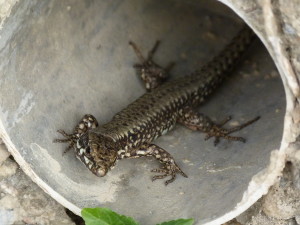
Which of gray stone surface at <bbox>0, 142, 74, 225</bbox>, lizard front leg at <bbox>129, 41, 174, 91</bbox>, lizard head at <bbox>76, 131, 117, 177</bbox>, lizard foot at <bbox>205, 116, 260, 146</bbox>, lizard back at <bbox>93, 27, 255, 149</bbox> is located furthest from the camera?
lizard front leg at <bbox>129, 41, 174, 91</bbox>

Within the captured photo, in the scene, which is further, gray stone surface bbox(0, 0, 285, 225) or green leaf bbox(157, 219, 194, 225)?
gray stone surface bbox(0, 0, 285, 225)

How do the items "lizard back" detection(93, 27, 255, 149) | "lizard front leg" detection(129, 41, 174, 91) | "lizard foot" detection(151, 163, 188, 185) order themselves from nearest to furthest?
1. "lizard foot" detection(151, 163, 188, 185)
2. "lizard back" detection(93, 27, 255, 149)
3. "lizard front leg" detection(129, 41, 174, 91)

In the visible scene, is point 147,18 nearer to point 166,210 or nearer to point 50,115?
point 50,115

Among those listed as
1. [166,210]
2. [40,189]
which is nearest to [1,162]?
[40,189]

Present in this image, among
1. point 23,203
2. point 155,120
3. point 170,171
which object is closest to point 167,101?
point 155,120

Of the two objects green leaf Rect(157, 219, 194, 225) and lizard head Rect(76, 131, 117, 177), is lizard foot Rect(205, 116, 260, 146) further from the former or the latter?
green leaf Rect(157, 219, 194, 225)

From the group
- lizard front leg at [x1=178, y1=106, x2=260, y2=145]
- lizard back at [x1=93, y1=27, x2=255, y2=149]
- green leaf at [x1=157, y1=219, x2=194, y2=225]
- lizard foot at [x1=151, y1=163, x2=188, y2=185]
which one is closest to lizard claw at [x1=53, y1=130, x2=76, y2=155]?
lizard back at [x1=93, y1=27, x2=255, y2=149]

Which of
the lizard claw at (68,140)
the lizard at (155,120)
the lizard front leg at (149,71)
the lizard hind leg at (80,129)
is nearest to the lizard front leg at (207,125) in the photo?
the lizard at (155,120)
